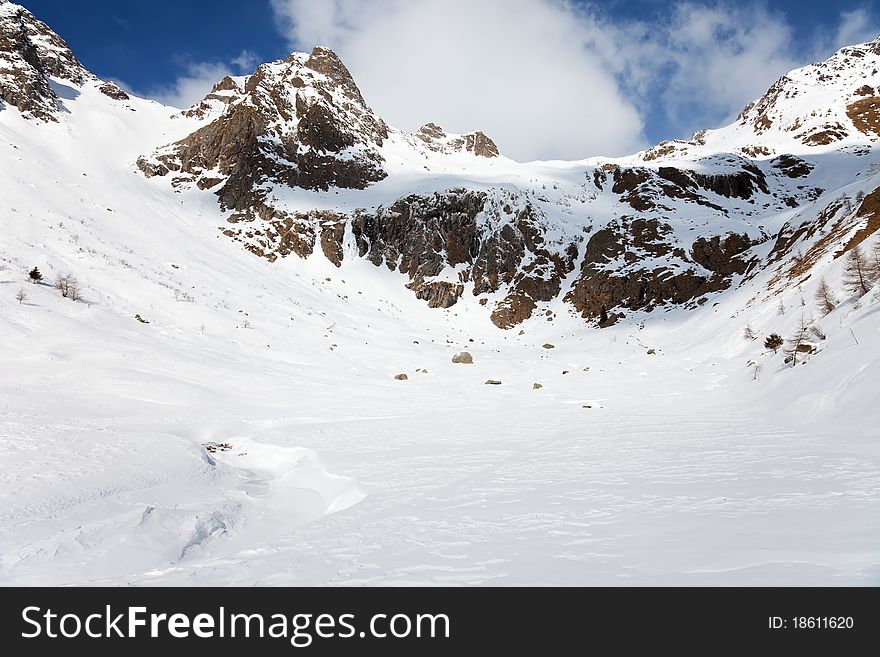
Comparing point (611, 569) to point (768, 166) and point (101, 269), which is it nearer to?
point (101, 269)

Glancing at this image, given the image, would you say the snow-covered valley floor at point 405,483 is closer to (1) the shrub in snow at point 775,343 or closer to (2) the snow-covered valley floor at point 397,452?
(2) the snow-covered valley floor at point 397,452

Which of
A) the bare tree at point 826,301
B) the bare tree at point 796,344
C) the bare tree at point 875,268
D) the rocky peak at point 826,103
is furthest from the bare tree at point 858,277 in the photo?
the rocky peak at point 826,103

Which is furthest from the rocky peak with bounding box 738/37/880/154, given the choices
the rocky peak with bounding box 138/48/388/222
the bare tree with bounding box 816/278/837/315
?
the bare tree with bounding box 816/278/837/315

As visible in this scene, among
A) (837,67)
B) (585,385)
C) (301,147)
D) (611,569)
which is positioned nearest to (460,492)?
(611,569)

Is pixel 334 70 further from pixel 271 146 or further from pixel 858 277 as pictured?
pixel 858 277

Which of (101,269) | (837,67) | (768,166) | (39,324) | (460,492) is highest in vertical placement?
(837,67)

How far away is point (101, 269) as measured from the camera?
953 inches

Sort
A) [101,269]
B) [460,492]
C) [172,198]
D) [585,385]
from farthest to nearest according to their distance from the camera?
[172,198], [101,269], [585,385], [460,492]

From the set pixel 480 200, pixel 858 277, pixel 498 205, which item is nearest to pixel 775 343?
pixel 858 277

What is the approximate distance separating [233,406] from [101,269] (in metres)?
18.4

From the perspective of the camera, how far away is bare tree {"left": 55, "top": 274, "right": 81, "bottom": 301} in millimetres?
19011

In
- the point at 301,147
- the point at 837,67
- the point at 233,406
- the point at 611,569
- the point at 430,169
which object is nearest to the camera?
the point at 611,569

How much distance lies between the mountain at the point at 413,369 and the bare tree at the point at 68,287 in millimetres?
A: 223

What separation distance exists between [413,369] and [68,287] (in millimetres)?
15991
